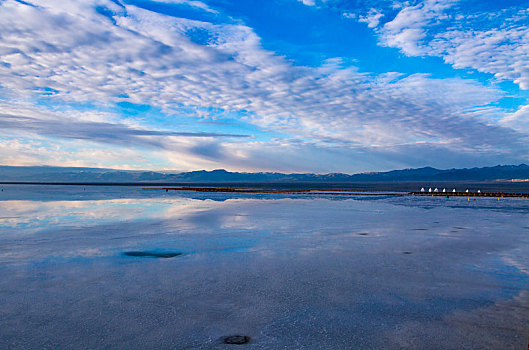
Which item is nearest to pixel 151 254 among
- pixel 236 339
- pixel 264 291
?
pixel 264 291

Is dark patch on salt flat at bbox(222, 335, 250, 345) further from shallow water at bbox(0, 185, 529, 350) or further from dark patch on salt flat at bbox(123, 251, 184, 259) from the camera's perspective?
dark patch on salt flat at bbox(123, 251, 184, 259)

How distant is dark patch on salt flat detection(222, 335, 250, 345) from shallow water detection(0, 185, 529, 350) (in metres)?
0.10

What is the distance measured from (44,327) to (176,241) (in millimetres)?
8796

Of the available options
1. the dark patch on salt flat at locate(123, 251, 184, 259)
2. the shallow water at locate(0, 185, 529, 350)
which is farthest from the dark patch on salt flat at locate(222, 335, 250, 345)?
the dark patch on salt flat at locate(123, 251, 184, 259)

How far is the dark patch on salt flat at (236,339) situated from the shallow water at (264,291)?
103mm

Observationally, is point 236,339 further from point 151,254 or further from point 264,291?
point 151,254

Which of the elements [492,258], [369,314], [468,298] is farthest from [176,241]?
[492,258]

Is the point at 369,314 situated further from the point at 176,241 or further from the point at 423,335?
the point at 176,241

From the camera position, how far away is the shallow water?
6070 millimetres

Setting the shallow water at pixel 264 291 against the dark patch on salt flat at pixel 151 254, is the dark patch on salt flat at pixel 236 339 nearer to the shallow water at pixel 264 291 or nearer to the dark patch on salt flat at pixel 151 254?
the shallow water at pixel 264 291

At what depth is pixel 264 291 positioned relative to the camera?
333 inches

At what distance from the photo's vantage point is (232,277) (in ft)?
31.6

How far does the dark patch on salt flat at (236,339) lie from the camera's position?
5.83 metres

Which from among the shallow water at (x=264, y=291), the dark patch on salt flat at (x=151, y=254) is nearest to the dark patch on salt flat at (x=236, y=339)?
the shallow water at (x=264, y=291)
